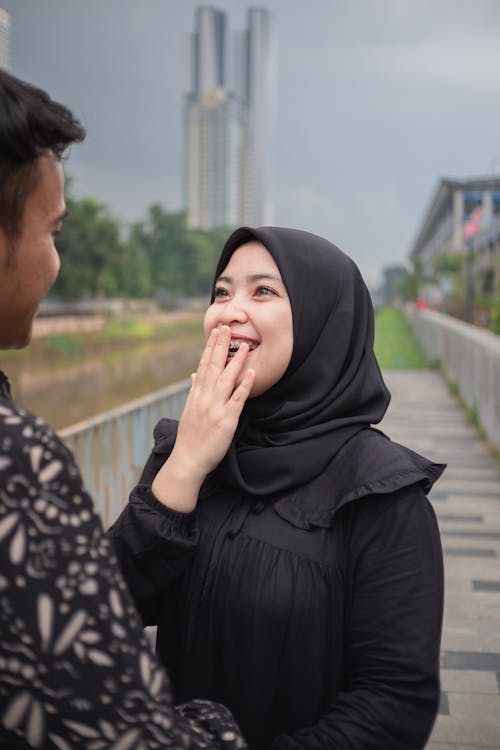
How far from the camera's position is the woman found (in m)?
1.46

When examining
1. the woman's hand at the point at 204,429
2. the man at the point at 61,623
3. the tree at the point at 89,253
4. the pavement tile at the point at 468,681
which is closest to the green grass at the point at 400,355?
the pavement tile at the point at 468,681

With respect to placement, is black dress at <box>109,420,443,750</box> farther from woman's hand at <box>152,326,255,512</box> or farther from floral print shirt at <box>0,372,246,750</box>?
floral print shirt at <box>0,372,246,750</box>

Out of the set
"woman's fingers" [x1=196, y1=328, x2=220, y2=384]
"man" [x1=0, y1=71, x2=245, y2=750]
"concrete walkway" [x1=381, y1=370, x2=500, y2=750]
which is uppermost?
"woman's fingers" [x1=196, y1=328, x2=220, y2=384]

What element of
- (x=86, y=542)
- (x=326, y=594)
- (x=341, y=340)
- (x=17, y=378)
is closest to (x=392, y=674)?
(x=326, y=594)

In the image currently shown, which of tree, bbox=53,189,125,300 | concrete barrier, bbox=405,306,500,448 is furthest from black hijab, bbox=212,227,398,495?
tree, bbox=53,189,125,300

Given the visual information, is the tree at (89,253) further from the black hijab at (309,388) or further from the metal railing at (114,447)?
the black hijab at (309,388)

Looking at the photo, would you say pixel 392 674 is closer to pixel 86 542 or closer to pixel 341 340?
pixel 341 340

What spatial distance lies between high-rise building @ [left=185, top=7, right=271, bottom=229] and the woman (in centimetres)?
11908

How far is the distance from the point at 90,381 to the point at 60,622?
156 feet

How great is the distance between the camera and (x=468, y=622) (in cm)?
419

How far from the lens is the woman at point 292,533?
146 cm

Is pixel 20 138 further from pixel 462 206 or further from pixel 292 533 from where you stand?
pixel 462 206

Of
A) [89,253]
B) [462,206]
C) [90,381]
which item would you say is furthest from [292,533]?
[462,206]

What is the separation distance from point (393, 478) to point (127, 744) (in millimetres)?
742
